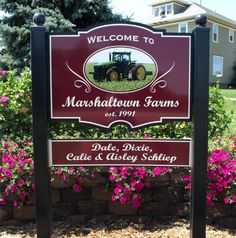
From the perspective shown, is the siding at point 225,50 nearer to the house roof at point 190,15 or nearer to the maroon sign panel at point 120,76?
the house roof at point 190,15

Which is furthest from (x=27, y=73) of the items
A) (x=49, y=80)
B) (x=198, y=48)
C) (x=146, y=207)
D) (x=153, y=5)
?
(x=153, y=5)

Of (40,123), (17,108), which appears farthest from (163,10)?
(40,123)

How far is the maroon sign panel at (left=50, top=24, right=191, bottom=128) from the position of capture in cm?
294

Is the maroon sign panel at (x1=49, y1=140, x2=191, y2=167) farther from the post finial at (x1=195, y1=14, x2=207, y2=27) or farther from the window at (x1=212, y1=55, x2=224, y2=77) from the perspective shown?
the window at (x1=212, y1=55, x2=224, y2=77)

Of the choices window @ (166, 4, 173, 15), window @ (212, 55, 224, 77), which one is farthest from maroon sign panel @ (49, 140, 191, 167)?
window @ (166, 4, 173, 15)

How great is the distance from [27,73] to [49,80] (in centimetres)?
177

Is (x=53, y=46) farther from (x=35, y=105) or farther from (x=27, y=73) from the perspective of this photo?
(x=27, y=73)

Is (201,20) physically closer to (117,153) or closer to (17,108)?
(117,153)

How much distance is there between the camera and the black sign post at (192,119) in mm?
2889

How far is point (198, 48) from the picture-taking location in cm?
289

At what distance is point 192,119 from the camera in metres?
2.98

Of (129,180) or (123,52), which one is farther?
(129,180)

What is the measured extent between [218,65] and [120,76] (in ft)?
93.5

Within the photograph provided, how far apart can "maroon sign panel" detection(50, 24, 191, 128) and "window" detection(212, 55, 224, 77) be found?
1077 inches
